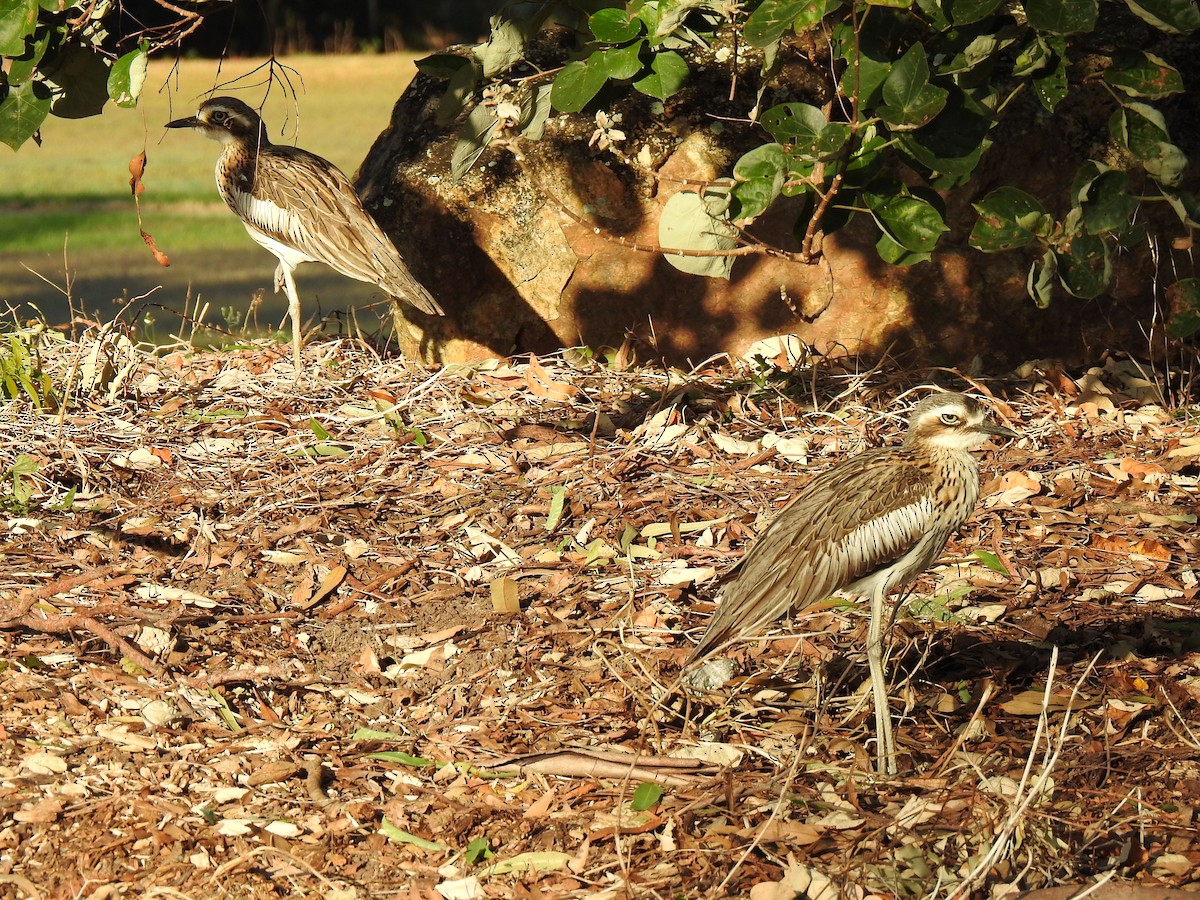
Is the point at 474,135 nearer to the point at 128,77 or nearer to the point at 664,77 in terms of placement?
the point at 664,77

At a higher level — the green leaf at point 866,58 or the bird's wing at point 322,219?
the green leaf at point 866,58

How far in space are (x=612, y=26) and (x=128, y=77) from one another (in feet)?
4.88

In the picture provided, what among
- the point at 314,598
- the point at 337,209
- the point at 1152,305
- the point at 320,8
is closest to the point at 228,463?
the point at 314,598

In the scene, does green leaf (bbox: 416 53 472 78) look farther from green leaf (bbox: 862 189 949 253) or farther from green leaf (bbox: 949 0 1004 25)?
green leaf (bbox: 949 0 1004 25)

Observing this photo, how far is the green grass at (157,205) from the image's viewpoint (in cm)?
1042

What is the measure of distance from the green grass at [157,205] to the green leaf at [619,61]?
1456 millimetres

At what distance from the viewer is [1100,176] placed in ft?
12.5

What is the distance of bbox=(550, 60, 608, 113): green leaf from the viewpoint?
3922 millimetres

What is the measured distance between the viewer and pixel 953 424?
3.84 m

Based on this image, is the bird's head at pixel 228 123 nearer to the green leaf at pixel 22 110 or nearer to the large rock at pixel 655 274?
the large rock at pixel 655 274

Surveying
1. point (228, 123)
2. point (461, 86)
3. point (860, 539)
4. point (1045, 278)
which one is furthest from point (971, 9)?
point (228, 123)

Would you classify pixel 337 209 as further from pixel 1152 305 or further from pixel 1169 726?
pixel 1169 726

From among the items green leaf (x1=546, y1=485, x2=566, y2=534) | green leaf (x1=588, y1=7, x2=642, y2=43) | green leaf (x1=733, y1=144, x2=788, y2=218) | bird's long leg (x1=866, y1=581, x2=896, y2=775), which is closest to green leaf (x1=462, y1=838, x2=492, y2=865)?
bird's long leg (x1=866, y1=581, x2=896, y2=775)

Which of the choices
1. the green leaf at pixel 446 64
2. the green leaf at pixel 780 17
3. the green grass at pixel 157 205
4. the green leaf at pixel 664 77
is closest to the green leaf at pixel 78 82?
the green grass at pixel 157 205
